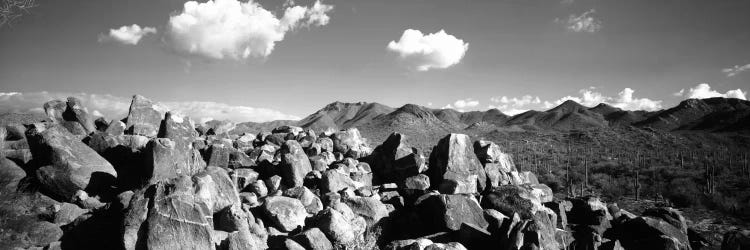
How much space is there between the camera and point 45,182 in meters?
15.6

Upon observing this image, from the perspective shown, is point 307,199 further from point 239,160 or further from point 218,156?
point 218,156

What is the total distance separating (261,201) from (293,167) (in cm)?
300

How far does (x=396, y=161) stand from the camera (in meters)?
23.6

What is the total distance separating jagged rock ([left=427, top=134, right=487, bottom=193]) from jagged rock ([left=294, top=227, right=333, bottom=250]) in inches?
362

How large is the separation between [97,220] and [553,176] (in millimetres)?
41627

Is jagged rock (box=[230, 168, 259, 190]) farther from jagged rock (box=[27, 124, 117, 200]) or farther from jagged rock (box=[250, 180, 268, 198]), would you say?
jagged rock (box=[27, 124, 117, 200])

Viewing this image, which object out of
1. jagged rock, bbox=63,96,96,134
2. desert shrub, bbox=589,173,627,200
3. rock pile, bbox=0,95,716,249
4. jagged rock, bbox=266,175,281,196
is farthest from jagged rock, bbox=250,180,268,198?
desert shrub, bbox=589,173,627,200

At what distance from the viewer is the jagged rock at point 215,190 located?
1398 centimetres

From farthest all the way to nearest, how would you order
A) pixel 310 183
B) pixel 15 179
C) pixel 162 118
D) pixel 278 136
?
pixel 278 136 < pixel 162 118 < pixel 310 183 < pixel 15 179

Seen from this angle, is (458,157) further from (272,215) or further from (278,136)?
(278,136)

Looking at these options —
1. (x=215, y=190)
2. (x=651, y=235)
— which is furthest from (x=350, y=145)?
(x=651, y=235)

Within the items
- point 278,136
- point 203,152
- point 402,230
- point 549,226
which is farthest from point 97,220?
point 549,226

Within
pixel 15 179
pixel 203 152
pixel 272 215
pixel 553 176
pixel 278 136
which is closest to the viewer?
pixel 272 215

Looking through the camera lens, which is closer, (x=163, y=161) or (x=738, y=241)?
(x=738, y=241)
